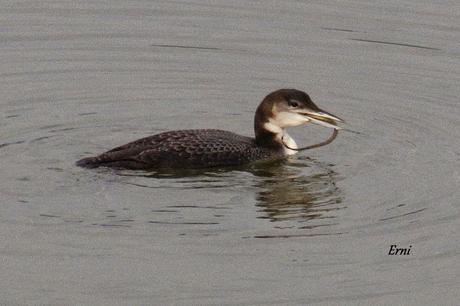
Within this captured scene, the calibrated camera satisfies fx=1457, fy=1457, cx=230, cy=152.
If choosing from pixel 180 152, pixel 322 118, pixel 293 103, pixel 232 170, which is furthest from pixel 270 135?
pixel 180 152

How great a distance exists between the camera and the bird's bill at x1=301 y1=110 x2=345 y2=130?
15305mm

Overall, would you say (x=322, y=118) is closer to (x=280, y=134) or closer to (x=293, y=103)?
(x=293, y=103)

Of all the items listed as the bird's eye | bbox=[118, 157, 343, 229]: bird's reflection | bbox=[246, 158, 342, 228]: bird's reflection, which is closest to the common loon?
the bird's eye

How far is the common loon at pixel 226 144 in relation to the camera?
14.6m

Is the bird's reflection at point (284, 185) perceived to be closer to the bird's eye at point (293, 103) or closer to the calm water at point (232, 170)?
the calm water at point (232, 170)

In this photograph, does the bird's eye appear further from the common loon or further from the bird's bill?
the bird's bill

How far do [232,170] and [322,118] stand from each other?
119 centimetres

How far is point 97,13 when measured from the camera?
67.4 feet

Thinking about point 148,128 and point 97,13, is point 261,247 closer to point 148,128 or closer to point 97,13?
point 148,128

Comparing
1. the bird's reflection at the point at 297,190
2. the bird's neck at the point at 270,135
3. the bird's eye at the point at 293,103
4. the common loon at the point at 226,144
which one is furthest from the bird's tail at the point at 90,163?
the bird's eye at the point at 293,103

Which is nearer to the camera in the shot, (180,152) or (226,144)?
(180,152)

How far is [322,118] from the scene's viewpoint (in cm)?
1539

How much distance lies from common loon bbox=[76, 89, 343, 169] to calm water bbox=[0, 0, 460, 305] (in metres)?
0.18

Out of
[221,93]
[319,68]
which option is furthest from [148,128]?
[319,68]
